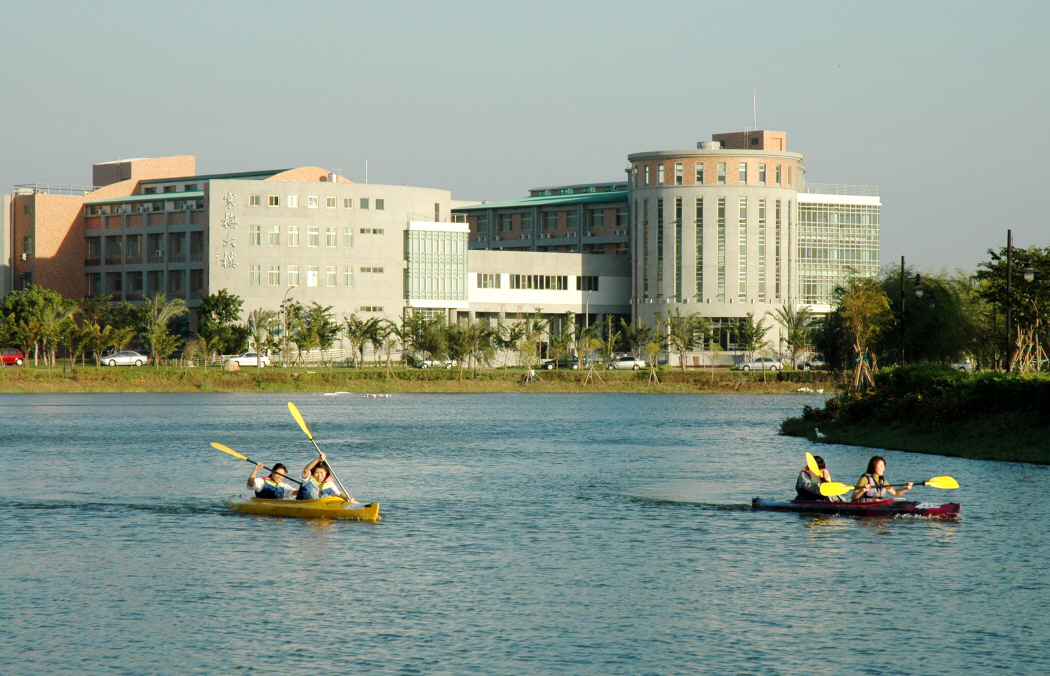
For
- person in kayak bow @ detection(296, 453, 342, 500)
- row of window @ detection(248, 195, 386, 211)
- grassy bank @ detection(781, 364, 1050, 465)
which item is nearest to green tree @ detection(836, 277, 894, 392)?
grassy bank @ detection(781, 364, 1050, 465)

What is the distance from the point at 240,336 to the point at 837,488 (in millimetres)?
95108

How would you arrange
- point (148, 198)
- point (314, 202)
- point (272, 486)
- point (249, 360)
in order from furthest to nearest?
point (148, 198) → point (314, 202) → point (249, 360) → point (272, 486)

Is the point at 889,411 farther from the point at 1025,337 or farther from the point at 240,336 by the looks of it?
the point at 240,336

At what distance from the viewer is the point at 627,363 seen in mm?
137500

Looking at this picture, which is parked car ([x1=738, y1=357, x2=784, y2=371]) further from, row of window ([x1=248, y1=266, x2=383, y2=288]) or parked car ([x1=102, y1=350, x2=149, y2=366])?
parked car ([x1=102, y1=350, x2=149, y2=366])

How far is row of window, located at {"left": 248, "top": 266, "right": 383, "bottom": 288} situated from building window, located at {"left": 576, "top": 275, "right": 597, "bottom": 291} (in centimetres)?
2816

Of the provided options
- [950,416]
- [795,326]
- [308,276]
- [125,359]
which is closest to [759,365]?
[795,326]

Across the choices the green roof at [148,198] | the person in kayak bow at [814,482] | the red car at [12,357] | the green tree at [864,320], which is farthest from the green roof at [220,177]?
the person in kayak bow at [814,482]

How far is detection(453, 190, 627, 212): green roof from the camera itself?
16011 cm

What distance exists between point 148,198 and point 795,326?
2866 inches

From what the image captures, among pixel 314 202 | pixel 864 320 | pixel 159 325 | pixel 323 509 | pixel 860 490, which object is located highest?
pixel 314 202

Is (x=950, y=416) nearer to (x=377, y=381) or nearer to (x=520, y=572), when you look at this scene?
(x=520, y=572)

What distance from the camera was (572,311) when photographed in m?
152

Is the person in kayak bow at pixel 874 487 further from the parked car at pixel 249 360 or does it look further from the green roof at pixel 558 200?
the green roof at pixel 558 200
